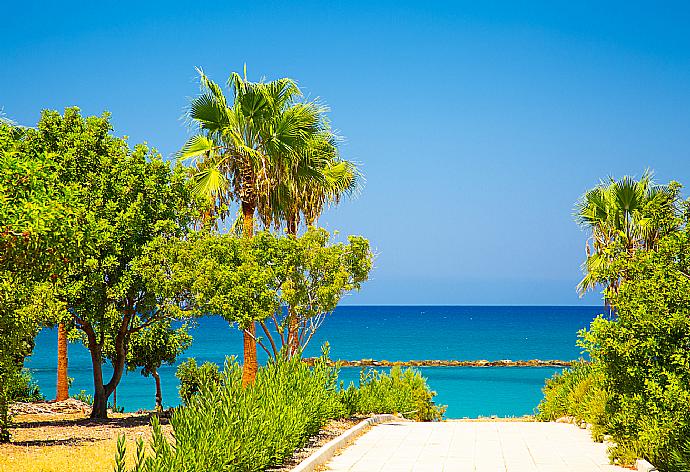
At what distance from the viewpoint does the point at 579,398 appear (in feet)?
62.6

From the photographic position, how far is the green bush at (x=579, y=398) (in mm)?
14703

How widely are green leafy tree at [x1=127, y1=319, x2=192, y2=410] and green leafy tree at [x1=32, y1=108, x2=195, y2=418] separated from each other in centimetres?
285

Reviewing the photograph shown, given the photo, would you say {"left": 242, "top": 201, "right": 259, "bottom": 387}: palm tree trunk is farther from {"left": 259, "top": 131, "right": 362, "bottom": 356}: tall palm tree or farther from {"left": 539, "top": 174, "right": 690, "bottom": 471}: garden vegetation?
{"left": 539, "top": 174, "right": 690, "bottom": 471}: garden vegetation

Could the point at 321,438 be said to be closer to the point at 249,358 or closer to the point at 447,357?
the point at 249,358

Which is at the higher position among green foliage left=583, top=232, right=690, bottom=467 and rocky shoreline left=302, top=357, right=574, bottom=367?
rocky shoreline left=302, top=357, right=574, bottom=367

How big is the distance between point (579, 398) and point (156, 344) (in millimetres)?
11221

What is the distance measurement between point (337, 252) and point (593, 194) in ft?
35.0

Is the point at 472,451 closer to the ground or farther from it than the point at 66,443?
closer to the ground

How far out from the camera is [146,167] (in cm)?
1825

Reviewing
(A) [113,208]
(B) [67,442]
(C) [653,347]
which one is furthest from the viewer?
(A) [113,208]

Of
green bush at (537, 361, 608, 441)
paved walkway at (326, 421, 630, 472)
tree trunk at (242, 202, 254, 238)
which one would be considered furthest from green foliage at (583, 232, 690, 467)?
tree trunk at (242, 202, 254, 238)

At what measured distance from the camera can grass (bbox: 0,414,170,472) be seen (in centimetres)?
1104

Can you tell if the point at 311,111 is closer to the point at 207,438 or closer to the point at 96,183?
the point at 96,183

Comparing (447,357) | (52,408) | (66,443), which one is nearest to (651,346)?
(66,443)
